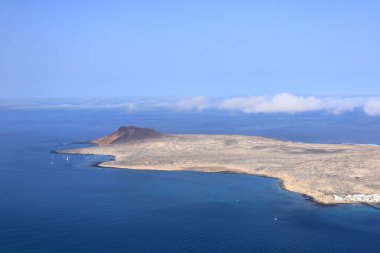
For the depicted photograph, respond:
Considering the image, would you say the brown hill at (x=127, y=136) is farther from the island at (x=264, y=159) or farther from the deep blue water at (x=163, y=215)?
the deep blue water at (x=163, y=215)

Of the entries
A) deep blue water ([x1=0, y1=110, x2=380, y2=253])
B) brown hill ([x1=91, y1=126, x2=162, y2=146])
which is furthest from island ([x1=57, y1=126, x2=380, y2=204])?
deep blue water ([x1=0, y1=110, x2=380, y2=253])

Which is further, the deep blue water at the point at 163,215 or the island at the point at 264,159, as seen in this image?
the island at the point at 264,159

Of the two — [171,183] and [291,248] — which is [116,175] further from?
[291,248]

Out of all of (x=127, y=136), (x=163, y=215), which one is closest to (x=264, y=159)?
(x=163, y=215)

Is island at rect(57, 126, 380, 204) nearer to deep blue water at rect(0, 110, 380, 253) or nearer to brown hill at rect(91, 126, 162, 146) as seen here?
brown hill at rect(91, 126, 162, 146)

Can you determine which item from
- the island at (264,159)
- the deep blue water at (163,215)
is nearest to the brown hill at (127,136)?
the island at (264,159)

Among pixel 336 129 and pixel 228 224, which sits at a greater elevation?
pixel 336 129

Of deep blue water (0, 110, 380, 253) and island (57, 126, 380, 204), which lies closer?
deep blue water (0, 110, 380, 253)

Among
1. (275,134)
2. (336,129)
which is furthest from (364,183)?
(336,129)
